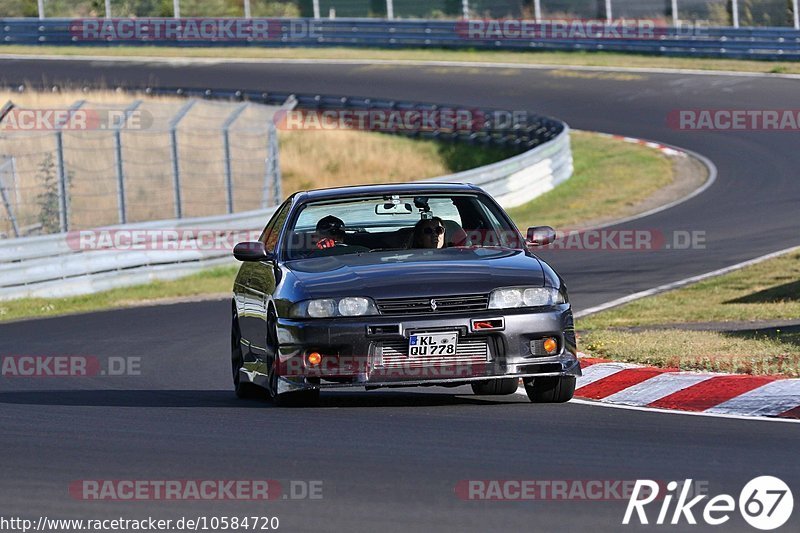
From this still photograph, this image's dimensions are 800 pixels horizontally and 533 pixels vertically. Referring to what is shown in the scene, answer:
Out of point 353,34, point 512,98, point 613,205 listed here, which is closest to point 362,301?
point 613,205

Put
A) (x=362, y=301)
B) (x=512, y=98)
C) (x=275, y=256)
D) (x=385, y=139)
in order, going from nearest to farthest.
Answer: (x=362, y=301)
(x=275, y=256)
(x=385, y=139)
(x=512, y=98)

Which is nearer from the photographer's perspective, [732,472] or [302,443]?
[732,472]

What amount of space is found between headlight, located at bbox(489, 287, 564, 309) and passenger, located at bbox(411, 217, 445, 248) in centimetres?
114

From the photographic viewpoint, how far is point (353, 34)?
167ft

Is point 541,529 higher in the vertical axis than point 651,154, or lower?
higher

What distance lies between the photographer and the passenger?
9570 mm

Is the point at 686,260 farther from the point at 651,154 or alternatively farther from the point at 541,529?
the point at 541,529

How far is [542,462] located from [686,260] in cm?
1339

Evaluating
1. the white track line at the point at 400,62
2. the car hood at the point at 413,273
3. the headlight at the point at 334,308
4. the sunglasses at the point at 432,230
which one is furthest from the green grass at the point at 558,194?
the headlight at the point at 334,308

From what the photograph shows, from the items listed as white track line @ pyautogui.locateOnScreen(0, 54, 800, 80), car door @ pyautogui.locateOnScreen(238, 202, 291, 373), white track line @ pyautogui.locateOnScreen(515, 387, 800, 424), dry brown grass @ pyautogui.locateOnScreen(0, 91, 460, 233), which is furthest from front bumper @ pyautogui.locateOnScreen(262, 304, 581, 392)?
white track line @ pyautogui.locateOnScreen(0, 54, 800, 80)

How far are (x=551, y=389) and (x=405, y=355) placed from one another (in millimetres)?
1084

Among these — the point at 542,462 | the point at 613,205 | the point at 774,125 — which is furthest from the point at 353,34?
the point at 542,462

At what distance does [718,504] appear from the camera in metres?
5.80

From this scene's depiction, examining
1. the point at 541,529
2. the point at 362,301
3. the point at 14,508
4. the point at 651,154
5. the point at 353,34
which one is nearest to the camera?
the point at 541,529
